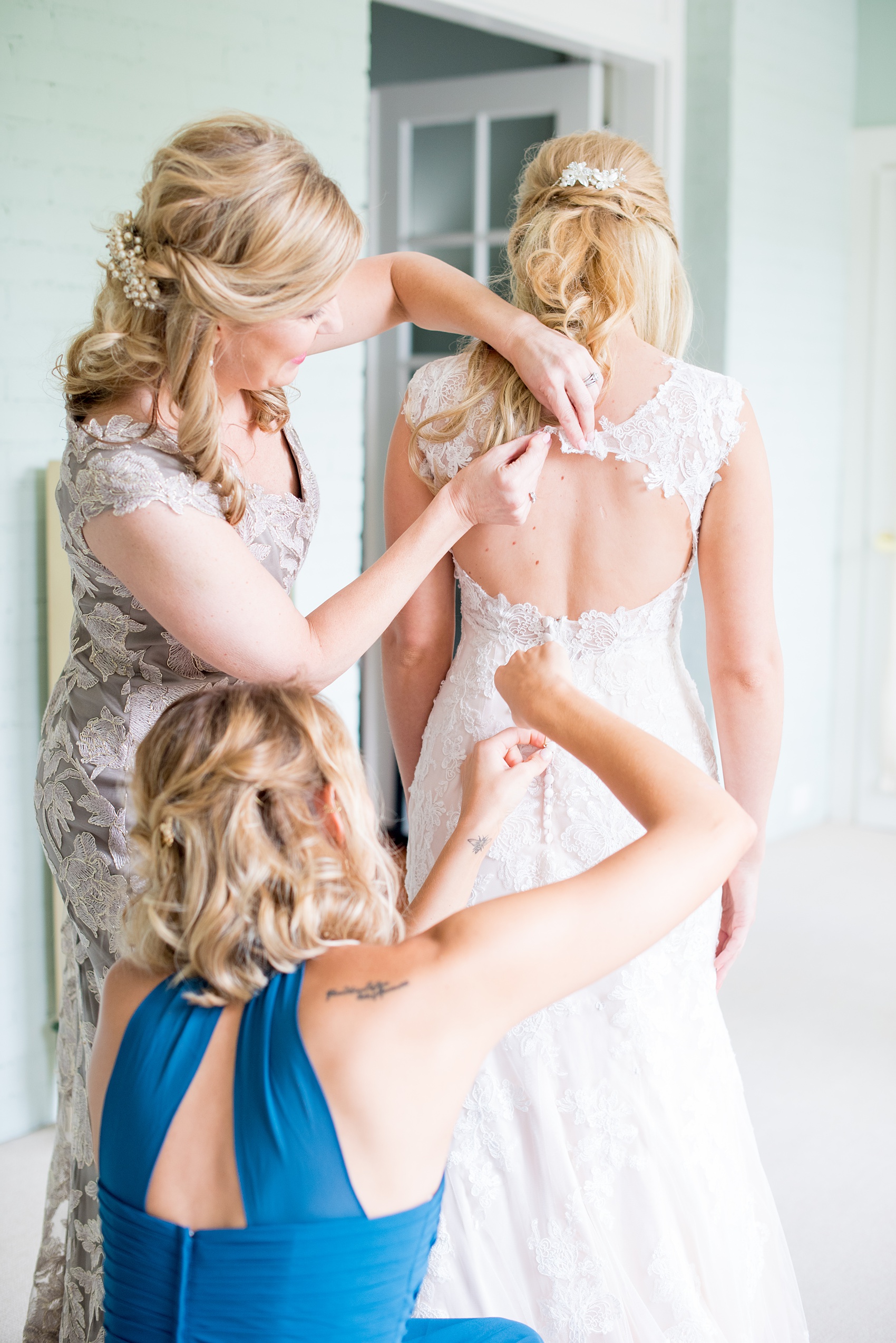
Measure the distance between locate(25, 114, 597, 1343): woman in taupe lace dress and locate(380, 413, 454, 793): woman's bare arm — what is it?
0.13 metres

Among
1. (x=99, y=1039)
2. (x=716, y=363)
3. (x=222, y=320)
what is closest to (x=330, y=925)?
(x=99, y=1039)

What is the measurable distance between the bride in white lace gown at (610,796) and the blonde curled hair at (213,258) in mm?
363

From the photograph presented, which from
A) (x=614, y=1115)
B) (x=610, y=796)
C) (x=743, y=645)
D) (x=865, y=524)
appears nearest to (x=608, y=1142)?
(x=614, y=1115)

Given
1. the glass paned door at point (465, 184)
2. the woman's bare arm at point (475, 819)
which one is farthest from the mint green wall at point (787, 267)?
the woman's bare arm at point (475, 819)

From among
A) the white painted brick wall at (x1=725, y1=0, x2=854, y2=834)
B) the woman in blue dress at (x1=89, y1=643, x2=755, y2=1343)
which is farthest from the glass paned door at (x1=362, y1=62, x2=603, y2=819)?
the woman in blue dress at (x1=89, y1=643, x2=755, y2=1343)

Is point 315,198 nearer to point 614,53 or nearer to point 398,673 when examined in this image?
point 398,673

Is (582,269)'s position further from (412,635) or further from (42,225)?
(42,225)

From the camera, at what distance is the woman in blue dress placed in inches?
34.9

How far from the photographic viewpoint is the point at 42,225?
96.1 inches

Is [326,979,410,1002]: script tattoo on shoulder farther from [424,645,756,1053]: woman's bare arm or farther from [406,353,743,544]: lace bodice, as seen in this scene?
[406,353,743,544]: lace bodice

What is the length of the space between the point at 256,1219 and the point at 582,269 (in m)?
1.18

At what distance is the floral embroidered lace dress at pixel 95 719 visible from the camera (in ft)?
4.43

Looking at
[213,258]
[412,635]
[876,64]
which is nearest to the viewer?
[213,258]

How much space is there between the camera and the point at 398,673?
6.17 ft
